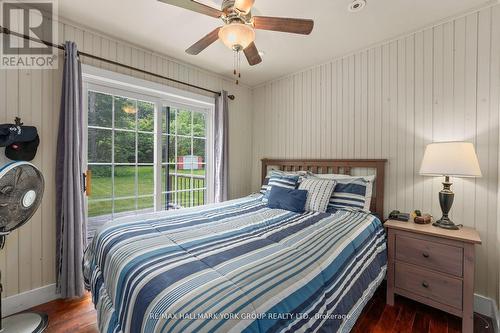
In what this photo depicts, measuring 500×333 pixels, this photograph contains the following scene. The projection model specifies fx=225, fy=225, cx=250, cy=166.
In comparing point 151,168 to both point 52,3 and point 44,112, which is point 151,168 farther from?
point 52,3

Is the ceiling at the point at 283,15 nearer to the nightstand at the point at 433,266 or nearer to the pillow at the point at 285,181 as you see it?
the pillow at the point at 285,181

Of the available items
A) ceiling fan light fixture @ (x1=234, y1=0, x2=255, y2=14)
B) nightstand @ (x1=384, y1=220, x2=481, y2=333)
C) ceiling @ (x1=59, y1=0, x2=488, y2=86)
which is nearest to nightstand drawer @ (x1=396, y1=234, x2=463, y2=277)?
nightstand @ (x1=384, y1=220, x2=481, y2=333)

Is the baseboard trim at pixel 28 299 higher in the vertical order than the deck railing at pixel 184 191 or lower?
lower

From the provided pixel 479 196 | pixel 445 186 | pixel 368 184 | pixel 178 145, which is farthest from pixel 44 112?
pixel 479 196

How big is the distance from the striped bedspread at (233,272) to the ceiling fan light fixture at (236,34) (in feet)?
4.02

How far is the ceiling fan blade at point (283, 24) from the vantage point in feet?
4.69

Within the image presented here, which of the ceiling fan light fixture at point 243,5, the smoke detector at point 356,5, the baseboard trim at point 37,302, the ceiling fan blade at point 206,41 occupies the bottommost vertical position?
the baseboard trim at point 37,302

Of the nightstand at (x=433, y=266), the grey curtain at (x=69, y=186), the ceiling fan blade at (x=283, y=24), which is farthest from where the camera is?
the grey curtain at (x=69, y=186)

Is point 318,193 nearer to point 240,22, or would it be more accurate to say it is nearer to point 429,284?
point 429,284

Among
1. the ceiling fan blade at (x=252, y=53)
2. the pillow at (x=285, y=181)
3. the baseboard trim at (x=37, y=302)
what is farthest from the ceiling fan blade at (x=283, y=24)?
the baseboard trim at (x=37, y=302)

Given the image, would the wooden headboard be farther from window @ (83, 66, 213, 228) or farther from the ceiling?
the ceiling

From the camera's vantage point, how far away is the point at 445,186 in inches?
72.4

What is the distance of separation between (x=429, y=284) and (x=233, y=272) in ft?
5.49

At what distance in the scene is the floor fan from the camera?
1.39 m
